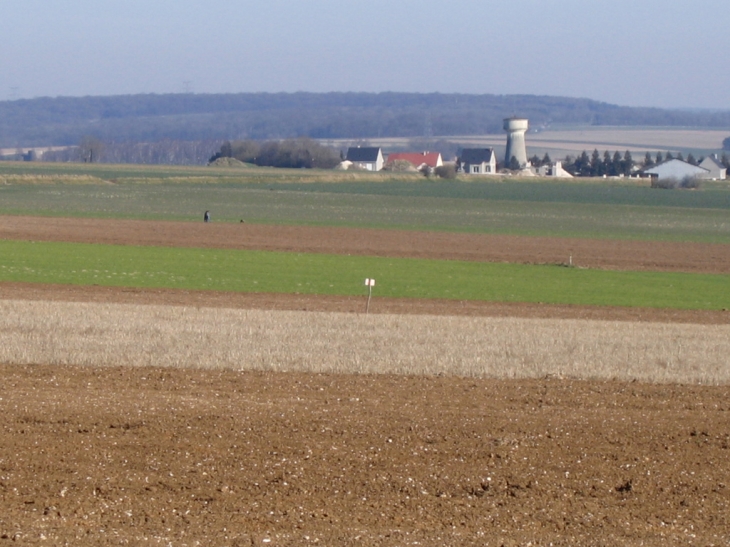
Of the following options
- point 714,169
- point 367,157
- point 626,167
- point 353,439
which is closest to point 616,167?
point 626,167

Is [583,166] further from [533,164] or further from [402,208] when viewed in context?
[402,208]

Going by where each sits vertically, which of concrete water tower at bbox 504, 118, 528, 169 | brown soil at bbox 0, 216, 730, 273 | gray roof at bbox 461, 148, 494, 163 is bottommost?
brown soil at bbox 0, 216, 730, 273

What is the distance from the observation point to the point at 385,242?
144 feet

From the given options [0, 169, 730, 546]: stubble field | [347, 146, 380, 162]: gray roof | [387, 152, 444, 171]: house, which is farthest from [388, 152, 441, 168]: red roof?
[0, 169, 730, 546]: stubble field

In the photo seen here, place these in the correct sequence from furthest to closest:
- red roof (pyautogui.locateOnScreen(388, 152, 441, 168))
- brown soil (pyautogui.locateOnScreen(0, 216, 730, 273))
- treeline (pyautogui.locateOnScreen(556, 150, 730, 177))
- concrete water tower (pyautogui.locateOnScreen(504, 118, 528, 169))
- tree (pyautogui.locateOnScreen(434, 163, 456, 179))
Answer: red roof (pyautogui.locateOnScreen(388, 152, 441, 168)) < concrete water tower (pyautogui.locateOnScreen(504, 118, 528, 169)) < treeline (pyautogui.locateOnScreen(556, 150, 730, 177)) < tree (pyautogui.locateOnScreen(434, 163, 456, 179)) < brown soil (pyautogui.locateOnScreen(0, 216, 730, 273))

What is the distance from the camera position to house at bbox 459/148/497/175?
170 m

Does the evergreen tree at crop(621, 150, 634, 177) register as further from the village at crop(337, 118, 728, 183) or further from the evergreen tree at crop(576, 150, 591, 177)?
the evergreen tree at crop(576, 150, 591, 177)

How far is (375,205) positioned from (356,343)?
5831cm

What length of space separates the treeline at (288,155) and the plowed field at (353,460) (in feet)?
494

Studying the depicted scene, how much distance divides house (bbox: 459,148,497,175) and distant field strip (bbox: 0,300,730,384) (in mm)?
149778

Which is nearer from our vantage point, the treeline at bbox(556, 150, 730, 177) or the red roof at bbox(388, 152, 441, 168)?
the treeline at bbox(556, 150, 730, 177)

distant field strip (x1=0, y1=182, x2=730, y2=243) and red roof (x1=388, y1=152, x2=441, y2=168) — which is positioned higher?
red roof (x1=388, y1=152, x2=441, y2=168)

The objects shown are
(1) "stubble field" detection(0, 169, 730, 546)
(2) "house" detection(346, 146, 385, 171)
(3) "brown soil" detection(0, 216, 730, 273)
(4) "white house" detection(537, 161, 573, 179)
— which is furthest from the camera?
(2) "house" detection(346, 146, 385, 171)

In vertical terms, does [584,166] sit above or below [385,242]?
above
